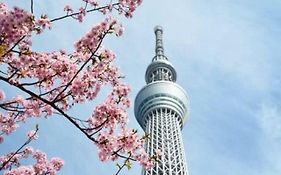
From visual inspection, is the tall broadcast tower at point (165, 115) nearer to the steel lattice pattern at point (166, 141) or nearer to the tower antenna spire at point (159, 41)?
the steel lattice pattern at point (166, 141)

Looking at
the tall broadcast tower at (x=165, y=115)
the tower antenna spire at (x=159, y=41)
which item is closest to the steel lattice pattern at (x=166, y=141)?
the tall broadcast tower at (x=165, y=115)

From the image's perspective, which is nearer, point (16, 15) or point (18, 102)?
point (16, 15)

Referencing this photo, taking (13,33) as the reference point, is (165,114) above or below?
above

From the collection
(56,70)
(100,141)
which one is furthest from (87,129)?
(56,70)

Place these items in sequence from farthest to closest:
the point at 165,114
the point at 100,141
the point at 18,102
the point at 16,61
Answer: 1. the point at 165,114
2. the point at 18,102
3. the point at 100,141
4. the point at 16,61

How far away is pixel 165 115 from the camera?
202ft

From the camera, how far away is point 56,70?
5562mm

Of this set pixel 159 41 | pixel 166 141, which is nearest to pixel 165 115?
pixel 166 141

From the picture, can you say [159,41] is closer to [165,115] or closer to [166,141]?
[165,115]

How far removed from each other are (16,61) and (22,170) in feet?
7.05

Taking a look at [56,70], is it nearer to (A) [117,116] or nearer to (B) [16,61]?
(B) [16,61]

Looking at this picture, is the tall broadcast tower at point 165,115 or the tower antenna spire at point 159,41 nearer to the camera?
the tall broadcast tower at point 165,115

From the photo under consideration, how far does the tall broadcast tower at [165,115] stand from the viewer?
5512 cm

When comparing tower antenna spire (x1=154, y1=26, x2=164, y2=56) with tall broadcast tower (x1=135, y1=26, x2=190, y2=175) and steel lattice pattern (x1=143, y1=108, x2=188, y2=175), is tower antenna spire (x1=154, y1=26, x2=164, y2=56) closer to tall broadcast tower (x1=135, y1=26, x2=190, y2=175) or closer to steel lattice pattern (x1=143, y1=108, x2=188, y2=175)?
tall broadcast tower (x1=135, y1=26, x2=190, y2=175)
